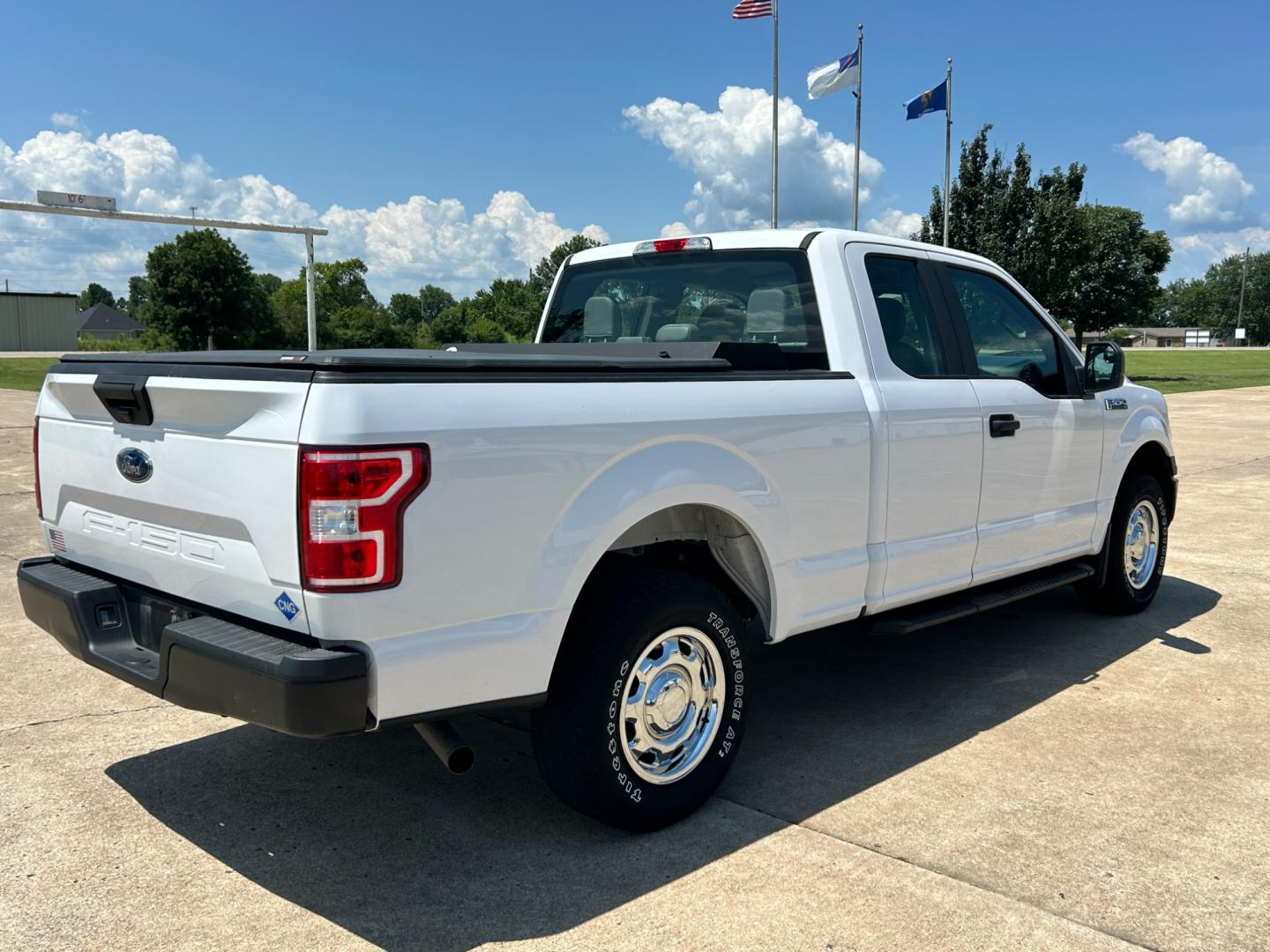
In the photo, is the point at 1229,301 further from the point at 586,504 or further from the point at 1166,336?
the point at 586,504

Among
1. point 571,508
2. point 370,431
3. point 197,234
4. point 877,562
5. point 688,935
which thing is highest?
point 197,234

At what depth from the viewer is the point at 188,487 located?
294 centimetres

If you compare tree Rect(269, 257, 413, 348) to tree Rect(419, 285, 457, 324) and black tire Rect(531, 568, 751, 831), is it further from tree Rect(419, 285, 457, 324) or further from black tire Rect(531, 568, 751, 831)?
black tire Rect(531, 568, 751, 831)

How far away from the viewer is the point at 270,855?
3.26 m

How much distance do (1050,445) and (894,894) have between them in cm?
267

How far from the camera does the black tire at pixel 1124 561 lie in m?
5.84

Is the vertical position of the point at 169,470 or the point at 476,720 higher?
the point at 169,470

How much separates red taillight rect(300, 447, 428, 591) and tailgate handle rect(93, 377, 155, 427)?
823 millimetres

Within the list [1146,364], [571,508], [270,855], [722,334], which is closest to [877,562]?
[722,334]

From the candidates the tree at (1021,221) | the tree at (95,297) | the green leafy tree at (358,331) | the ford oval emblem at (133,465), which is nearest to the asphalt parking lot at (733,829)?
the ford oval emblem at (133,465)

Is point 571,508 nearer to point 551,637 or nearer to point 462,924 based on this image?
point 551,637

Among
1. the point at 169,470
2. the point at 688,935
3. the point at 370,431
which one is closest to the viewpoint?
the point at 370,431

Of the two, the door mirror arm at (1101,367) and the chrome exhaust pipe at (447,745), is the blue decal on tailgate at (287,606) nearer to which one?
the chrome exhaust pipe at (447,745)

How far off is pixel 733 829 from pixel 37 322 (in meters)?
115
